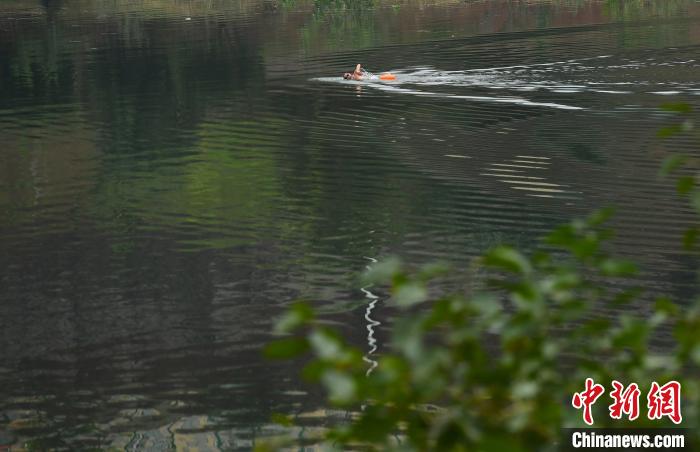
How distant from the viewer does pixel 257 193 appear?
20.3m

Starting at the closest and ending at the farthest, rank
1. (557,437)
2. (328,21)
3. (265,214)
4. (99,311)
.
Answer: (557,437)
(99,311)
(265,214)
(328,21)

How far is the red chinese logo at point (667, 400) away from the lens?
364 cm

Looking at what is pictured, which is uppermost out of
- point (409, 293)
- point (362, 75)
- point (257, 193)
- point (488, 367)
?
point (409, 293)

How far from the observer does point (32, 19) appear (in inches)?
2402

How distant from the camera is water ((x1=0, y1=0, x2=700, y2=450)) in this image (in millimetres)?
11617

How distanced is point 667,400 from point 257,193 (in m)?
16.8

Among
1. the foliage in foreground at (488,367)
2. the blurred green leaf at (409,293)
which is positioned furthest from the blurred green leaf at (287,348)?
the blurred green leaf at (409,293)

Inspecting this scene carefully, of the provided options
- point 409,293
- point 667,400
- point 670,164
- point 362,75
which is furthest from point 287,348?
point 362,75

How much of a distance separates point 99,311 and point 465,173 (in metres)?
8.57

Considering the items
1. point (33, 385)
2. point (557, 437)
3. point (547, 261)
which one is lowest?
point (33, 385)

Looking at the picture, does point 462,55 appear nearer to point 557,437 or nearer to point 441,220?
point 441,220

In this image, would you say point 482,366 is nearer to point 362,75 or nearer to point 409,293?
point 409,293

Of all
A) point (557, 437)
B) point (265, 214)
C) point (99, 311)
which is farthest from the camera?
point (265, 214)

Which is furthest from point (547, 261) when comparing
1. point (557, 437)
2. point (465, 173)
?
point (465, 173)
